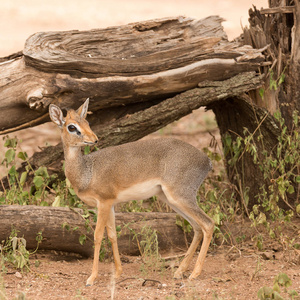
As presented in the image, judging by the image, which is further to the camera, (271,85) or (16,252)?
(271,85)

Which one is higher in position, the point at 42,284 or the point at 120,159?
the point at 120,159

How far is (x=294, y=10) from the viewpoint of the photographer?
23.0 feet

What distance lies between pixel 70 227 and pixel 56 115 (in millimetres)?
1192

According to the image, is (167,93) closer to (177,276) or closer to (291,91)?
(291,91)

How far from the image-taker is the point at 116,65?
657 centimetres

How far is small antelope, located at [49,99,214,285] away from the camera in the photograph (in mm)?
5523

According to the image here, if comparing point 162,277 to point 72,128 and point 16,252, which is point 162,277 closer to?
point 16,252

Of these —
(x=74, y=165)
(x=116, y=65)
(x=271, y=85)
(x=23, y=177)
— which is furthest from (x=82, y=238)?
(x=271, y=85)

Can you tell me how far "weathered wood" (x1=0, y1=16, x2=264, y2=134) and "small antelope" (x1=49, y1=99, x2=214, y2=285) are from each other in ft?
2.63

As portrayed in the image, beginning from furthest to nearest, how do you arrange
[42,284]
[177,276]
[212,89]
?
[212,89]
[177,276]
[42,284]

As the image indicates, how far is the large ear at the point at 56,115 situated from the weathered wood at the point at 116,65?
0.66 meters

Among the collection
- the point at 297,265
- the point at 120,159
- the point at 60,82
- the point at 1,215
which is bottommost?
the point at 297,265

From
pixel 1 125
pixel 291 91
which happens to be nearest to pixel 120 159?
pixel 1 125

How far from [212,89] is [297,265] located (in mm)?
2255
